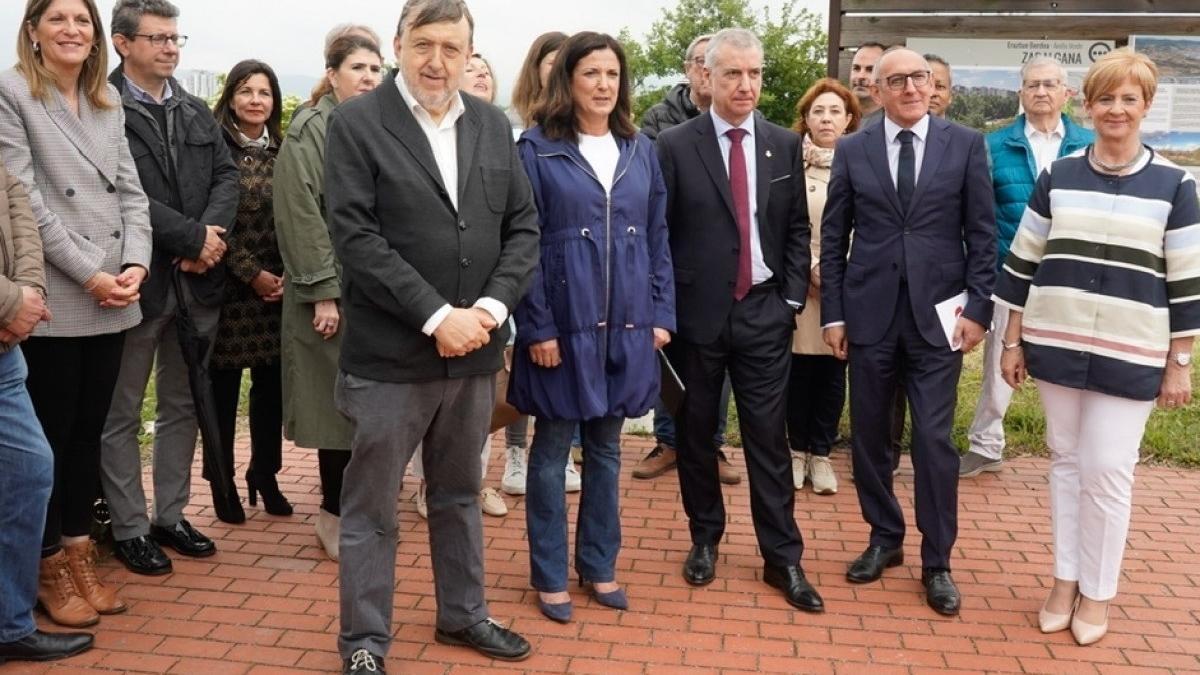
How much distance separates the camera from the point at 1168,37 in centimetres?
773

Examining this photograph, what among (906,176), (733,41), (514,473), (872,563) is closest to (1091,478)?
(872,563)

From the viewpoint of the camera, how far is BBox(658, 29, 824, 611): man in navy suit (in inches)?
185

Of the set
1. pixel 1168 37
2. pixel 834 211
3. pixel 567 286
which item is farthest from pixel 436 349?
pixel 1168 37

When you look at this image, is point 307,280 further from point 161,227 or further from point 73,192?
point 73,192

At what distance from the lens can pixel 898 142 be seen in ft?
15.6

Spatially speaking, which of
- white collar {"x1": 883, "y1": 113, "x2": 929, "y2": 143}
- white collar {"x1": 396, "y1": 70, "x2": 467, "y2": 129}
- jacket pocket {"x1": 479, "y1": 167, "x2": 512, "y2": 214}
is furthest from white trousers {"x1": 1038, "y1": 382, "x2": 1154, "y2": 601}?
white collar {"x1": 396, "y1": 70, "x2": 467, "y2": 129}

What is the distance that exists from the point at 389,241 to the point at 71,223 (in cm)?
142

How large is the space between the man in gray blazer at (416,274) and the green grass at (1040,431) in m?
3.38

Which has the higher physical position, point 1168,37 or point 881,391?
point 1168,37

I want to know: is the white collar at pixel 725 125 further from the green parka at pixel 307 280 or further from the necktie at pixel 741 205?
the green parka at pixel 307 280

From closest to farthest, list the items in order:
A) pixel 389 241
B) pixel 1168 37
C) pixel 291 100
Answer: pixel 389 241
pixel 1168 37
pixel 291 100

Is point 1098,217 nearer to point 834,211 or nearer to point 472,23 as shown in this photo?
point 834,211

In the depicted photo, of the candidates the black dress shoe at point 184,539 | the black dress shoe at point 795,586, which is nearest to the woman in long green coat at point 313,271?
the black dress shoe at point 184,539

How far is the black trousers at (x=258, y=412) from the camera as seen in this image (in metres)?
5.40
